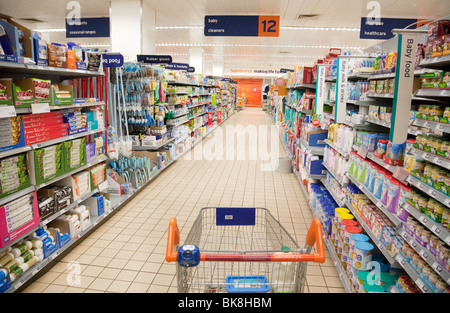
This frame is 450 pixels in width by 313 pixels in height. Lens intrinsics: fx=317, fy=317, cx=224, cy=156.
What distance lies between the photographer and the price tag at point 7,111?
8.09ft

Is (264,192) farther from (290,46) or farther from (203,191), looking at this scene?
(290,46)

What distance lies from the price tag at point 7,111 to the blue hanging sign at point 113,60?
2019 mm

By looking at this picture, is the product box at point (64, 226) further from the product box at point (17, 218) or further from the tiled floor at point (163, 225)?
the product box at point (17, 218)

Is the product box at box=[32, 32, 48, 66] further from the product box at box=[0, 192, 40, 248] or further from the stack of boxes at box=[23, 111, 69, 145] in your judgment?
the product box at box=[0, 192, 40, 248]

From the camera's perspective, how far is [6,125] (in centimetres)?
263

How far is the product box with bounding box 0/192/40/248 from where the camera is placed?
2596 millimetres

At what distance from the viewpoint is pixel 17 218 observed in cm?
275

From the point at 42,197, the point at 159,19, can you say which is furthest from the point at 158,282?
the point at 159,19

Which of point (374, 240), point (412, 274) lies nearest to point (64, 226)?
point (374, 240)

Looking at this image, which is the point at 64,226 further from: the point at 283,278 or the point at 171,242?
the point at 283,278

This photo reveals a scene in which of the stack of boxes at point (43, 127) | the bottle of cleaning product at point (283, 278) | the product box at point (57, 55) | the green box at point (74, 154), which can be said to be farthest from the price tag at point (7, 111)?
the bottle of cleaning product at point (283, 278)
